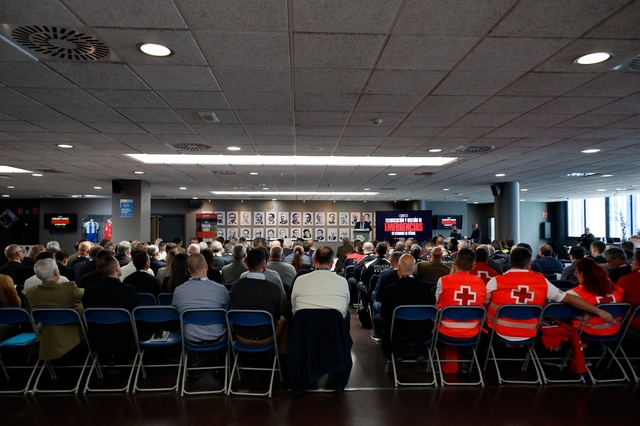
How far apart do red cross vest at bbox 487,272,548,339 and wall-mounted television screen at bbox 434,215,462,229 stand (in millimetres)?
20580

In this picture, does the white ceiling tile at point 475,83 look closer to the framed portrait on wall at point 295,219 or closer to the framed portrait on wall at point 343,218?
the framed portrait on wall at point 295,219

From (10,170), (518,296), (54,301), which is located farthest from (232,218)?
(518,296)

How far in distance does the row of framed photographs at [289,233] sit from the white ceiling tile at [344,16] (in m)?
18.9

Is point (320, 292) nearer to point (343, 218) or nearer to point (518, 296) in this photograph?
point (518, 296)

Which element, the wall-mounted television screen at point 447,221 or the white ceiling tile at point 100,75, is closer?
the white ceiling tile at point 100,75

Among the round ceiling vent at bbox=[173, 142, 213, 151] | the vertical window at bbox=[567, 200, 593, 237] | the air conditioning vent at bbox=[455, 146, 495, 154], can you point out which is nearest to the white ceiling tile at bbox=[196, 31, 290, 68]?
the round ceiling vent at bbox=[173, 142, 213, 151]

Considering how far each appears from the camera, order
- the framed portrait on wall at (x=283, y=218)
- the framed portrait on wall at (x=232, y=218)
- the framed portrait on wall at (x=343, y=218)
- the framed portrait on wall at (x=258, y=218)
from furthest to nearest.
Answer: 1. the framed portrait on wall at (x=343, y=218)
2. the framed portrait on wall at (x=283, y=218)
3. the framed portrait on wall at (x=258, y=218)
4. the framed portrait on wall at (x=232, y=218)

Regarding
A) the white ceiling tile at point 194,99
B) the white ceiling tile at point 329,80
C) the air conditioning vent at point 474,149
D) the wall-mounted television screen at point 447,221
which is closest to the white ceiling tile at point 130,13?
the white ceiling tile at point 329,80

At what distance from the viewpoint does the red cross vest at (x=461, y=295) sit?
13.8 ft

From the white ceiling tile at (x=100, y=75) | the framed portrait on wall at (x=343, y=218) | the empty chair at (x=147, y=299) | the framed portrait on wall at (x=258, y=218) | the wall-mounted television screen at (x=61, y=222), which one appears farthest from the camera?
the framed portrait on wall at (x=343, y=218)

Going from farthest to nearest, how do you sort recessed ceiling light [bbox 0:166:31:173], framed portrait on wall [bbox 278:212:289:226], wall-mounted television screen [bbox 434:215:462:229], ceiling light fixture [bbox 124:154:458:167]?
1. wall-mounted television screen [bbox 434:215:462:229]
2. framed portrait on wall [bbox 278:212:289:226]
3. recessed ceiling light [bbox 0:166:31:173]
4. ceiling light fixture [bbox 124:154:458:167]

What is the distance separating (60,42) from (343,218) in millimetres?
19712

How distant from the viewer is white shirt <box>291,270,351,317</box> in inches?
155

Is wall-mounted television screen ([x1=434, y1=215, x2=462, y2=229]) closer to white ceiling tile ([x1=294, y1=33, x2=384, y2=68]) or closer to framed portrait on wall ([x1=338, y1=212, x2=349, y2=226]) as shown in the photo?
framed portrait on wall ([x1=338, y1=212, x2=349, y2=226])
